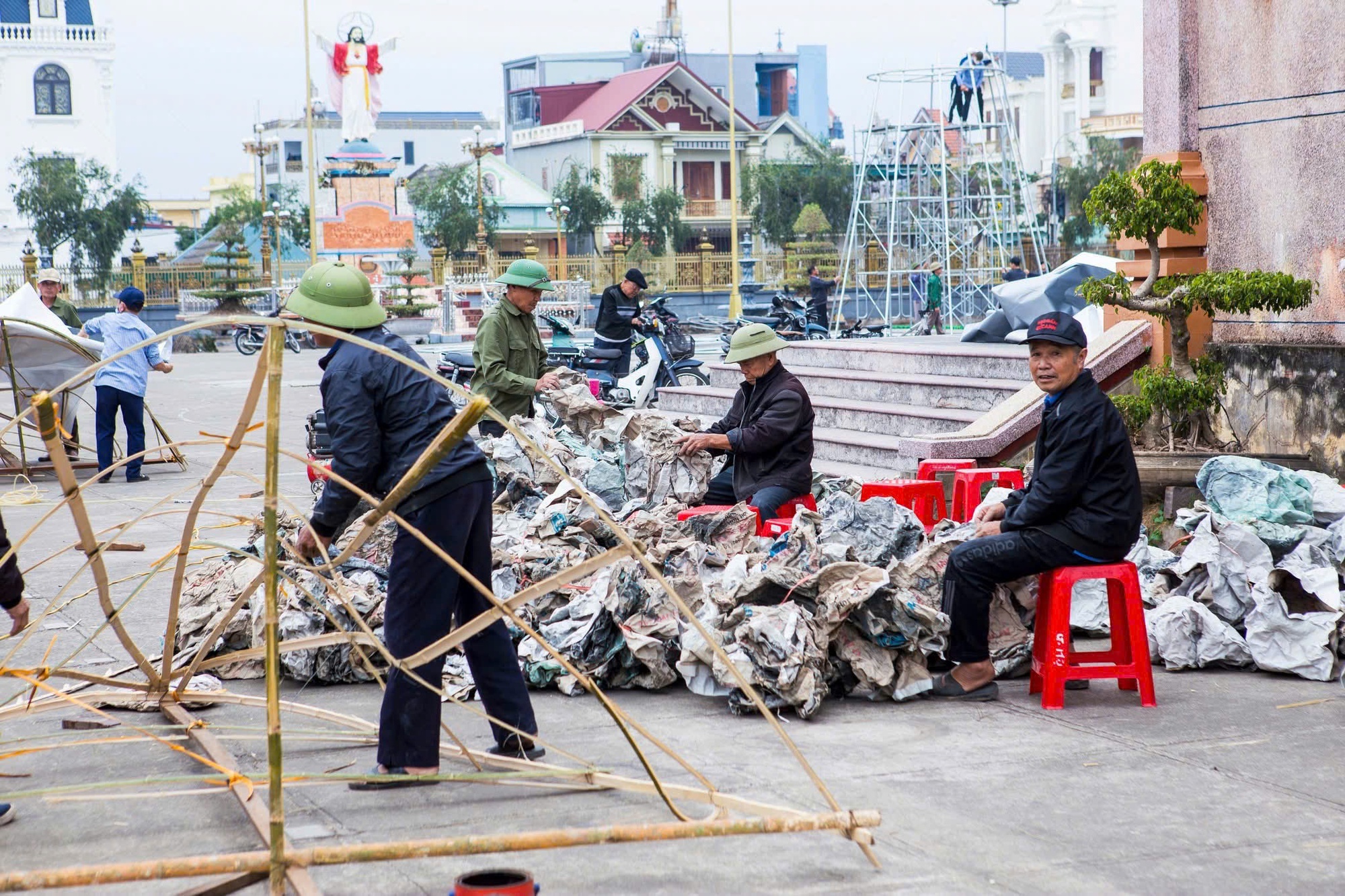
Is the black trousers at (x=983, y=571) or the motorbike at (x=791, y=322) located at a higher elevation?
the motorbike at (x=791, y=322)

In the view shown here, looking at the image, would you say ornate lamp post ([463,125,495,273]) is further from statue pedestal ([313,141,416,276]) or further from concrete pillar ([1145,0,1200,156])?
concrete pillar ([1145,0,1200,156])

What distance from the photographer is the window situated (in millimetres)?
63000

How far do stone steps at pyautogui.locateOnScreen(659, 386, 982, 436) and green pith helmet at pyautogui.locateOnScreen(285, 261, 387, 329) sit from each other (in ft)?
20.9

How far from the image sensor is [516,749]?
4684 mm

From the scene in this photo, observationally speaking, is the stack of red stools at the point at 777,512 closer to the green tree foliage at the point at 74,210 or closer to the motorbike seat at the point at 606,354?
the motorbike seat at the point at 606,354

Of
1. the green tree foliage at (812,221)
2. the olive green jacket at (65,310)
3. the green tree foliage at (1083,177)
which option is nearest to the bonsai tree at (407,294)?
the green tree foliage at (812,221)

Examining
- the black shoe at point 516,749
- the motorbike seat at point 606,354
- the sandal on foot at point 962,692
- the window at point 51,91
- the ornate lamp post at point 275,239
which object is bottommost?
the sandal on foot at point 962,692

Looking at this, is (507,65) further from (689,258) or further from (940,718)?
(940,718)

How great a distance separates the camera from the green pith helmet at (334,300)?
431 centimetres

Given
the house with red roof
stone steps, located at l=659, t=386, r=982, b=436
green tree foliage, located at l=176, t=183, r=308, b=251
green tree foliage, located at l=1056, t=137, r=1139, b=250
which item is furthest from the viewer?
green tree foliage, located at l=176, t=183, r=308, b=251

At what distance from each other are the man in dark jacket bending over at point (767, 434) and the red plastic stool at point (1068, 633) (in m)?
1.87

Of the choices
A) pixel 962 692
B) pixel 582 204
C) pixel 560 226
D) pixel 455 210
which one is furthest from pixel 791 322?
pixel 582 204

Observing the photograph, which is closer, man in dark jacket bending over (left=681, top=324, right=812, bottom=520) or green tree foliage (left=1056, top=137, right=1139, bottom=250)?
man in dark jacket bending over (left=681, top=324, right=812, bottom=520)

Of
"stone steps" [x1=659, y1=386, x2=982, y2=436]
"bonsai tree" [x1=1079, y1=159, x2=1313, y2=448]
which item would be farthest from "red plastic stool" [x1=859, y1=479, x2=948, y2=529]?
"stone steps" [x1=659, y1=386, x2=982, y2=436]
